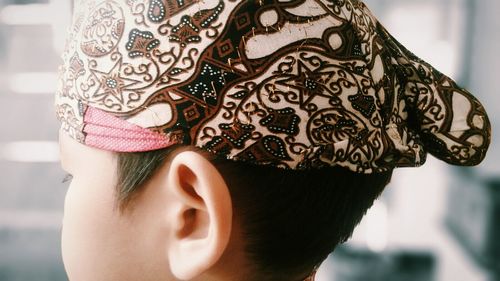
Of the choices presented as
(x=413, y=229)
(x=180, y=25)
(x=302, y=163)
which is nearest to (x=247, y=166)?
(x=302, y=163)

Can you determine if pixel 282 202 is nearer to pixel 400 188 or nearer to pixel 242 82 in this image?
pixel 242 82

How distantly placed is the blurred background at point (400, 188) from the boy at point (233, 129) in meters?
1.20

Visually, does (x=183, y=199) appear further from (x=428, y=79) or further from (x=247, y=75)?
(x=428, y=79)

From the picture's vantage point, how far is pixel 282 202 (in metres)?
0.62

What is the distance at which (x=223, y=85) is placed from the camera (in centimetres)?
56

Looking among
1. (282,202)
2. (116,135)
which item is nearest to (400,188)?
(282,202)

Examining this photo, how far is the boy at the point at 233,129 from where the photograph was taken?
560mm

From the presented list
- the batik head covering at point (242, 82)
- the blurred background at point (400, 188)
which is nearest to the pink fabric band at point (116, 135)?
the batik head covering at point (242, 82)

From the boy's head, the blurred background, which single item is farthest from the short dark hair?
the blurred background

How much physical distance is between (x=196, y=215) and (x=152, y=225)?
0.19 feet

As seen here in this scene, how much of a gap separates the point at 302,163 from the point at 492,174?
192 centimetres

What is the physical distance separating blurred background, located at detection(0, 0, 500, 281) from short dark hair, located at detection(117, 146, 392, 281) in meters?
1.25

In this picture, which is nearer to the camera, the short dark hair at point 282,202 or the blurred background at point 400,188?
the short dark hair at point 282,202

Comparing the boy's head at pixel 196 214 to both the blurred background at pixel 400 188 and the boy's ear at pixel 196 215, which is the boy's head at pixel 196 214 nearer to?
the boy's ear at pixel 196 215
